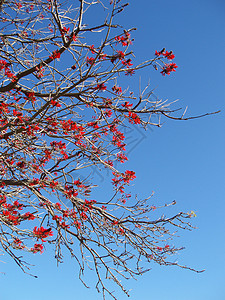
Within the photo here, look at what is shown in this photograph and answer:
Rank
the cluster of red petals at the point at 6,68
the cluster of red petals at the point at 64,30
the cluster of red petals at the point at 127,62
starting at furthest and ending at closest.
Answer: the cluster of red petals at the point at 6,68, the cluster of red petals at the point at 64,30, the cluster of red petals at the point at 127,62

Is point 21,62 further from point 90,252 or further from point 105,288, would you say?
point 105,288

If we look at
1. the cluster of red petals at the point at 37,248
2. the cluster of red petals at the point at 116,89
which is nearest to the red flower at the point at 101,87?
the cluster of red petals at the point at 116,89

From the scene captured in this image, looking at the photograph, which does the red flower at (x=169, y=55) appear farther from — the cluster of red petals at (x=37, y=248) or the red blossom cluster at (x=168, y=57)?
the cluster of red petals at (x=37, y=248)

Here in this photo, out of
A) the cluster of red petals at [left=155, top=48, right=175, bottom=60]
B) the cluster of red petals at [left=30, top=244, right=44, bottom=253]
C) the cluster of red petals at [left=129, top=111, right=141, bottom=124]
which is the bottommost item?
the cluster of red petals at [left=30, top=244, right=44, bottom=253]

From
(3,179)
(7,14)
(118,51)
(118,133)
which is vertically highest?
(7,14)

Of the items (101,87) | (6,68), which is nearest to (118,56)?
(101,87)

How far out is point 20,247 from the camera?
3863mm

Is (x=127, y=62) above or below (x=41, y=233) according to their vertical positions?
above

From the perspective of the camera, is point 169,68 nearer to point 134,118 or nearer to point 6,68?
→ point 134,118

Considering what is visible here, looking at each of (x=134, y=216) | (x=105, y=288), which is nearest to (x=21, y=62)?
(x=134, y=216)

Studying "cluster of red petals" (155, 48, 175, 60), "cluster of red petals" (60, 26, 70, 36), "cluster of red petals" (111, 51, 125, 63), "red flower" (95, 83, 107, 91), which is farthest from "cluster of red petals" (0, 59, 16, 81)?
"cluster of red petals" (155, 48, 175, 60)

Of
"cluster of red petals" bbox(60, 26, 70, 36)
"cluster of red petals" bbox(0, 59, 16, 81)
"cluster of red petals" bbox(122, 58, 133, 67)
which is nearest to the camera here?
"cluster of red petals" bbox(122, 58, 133, 67)

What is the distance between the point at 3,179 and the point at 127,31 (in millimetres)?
3013

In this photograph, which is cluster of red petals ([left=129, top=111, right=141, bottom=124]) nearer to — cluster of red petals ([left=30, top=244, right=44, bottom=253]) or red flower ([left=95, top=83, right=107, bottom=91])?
red flower ([left=95, top=83, right=107, bottom=91])
